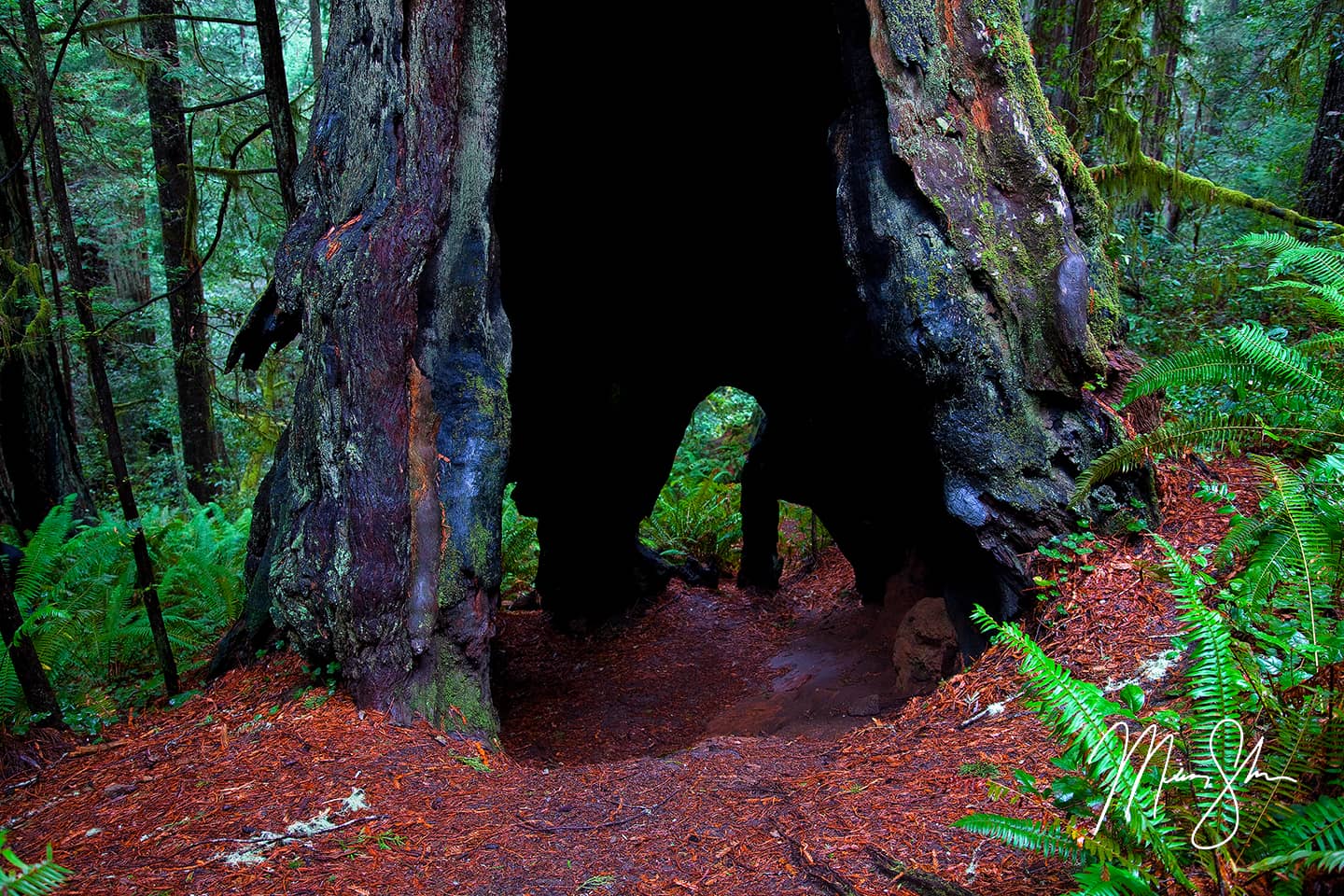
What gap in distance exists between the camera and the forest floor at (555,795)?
8.50ft

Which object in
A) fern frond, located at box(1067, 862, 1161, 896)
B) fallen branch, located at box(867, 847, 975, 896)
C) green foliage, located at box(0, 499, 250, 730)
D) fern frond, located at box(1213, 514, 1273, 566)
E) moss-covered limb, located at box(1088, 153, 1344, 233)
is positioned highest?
moss-covered limb, located at box(1088, 153, 1344, 233)

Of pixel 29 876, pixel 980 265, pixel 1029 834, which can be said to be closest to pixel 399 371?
pixel 29 876

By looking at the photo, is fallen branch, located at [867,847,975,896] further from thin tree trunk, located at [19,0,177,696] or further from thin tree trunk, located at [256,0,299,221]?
thin tree trunk, located at [256,0,299,221]

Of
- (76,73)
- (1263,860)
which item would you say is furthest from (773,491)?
(76,73)

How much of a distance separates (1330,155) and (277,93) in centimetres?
888

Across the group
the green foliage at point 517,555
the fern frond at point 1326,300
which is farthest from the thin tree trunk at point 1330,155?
the green foliage at point 517,555

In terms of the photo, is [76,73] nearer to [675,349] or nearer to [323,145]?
[323,145]

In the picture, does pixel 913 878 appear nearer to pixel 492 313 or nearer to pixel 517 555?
pixel 492 313

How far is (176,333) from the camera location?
934cm

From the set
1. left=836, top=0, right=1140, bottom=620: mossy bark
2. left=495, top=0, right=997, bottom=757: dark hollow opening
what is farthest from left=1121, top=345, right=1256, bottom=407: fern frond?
left=495, top=0, right=997, bottom=757: dark hollow opening

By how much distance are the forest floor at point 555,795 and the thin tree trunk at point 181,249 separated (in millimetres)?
3862
